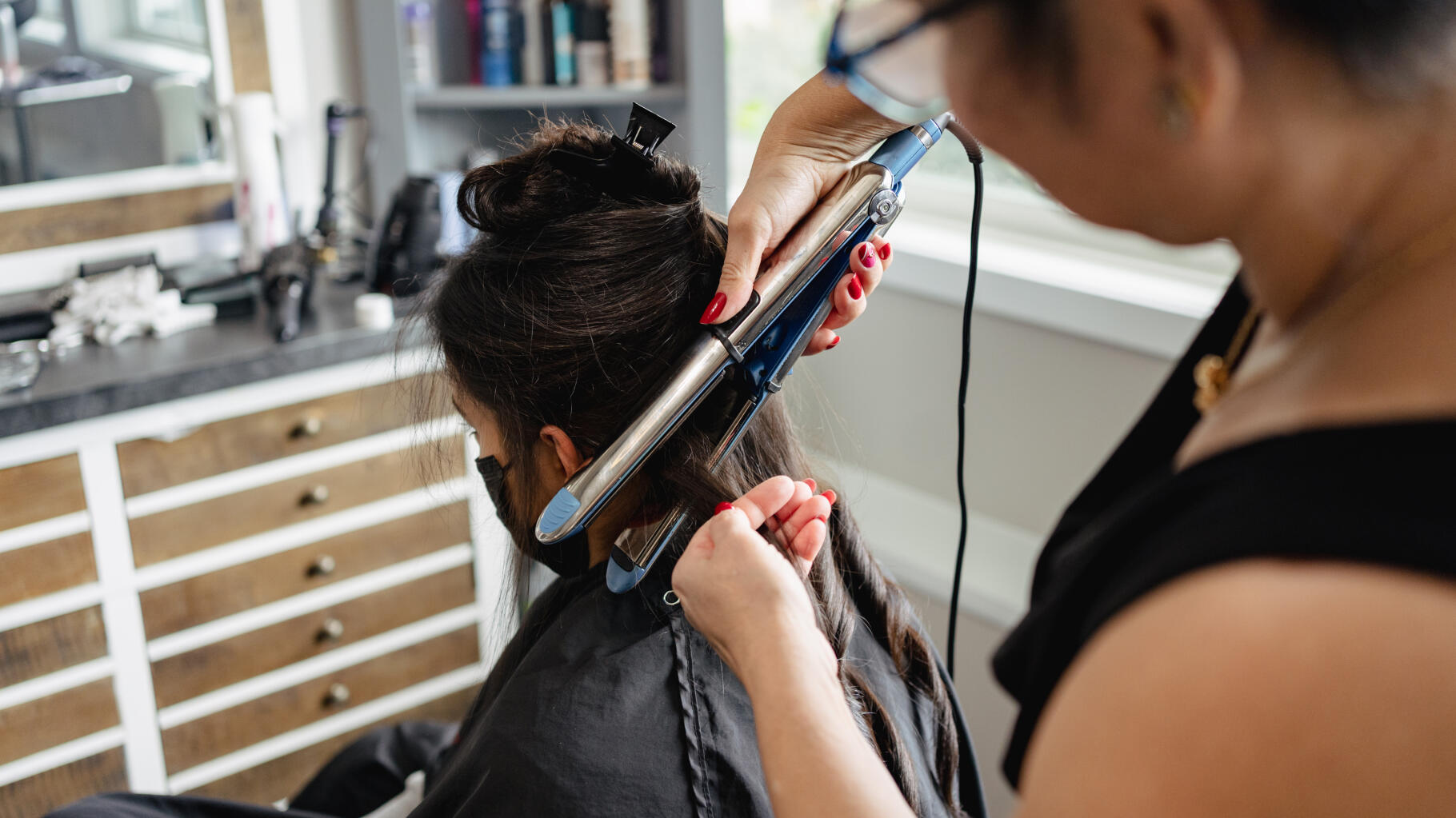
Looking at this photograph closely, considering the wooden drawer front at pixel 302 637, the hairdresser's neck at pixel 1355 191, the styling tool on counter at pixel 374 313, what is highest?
the hairdresser's neck at pixel 1355 191

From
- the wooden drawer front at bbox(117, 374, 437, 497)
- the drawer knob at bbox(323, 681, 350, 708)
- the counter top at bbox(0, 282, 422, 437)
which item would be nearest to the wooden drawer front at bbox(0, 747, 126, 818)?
the drawer knob at bbox(323, 681, 350, 708)

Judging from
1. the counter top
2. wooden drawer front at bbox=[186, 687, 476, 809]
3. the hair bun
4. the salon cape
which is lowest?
wooden drawer front at bbox=[186, 687, 476, 809]

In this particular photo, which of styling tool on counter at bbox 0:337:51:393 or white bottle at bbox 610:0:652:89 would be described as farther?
white bottle at bbox 610:0:652:89

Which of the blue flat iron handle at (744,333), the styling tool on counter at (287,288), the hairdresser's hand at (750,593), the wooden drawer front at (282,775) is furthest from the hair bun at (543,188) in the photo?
the wooden drawer front at (282,775)

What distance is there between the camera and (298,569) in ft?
6.04

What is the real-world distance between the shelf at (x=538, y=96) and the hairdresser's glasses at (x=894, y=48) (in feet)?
5.53

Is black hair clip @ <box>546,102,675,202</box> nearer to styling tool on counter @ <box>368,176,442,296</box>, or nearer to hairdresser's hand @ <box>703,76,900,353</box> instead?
hairdresser's hand @ <box>703,76,900,353</box>

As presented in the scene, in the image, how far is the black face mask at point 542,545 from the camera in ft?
3.41

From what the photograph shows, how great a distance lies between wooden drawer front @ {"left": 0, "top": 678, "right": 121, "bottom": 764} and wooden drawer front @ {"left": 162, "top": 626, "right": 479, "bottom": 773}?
11 cm

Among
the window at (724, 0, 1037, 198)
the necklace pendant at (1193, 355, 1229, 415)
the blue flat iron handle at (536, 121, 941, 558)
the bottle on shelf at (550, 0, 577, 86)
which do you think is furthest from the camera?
the window at (724, 0, 1037, 198)

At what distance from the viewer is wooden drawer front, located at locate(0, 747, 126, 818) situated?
5.39 ft

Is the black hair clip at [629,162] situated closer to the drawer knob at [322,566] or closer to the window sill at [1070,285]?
the window sill at [1070,285]

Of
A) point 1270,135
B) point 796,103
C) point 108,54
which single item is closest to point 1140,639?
point 1270,135

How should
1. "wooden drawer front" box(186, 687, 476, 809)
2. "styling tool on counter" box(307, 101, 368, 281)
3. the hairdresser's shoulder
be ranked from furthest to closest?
"styling tool on counter" box(307, 101, 368, 281), "wooden drawer front" box(186, 687, 476, 809), the hairdresser's shoulder
